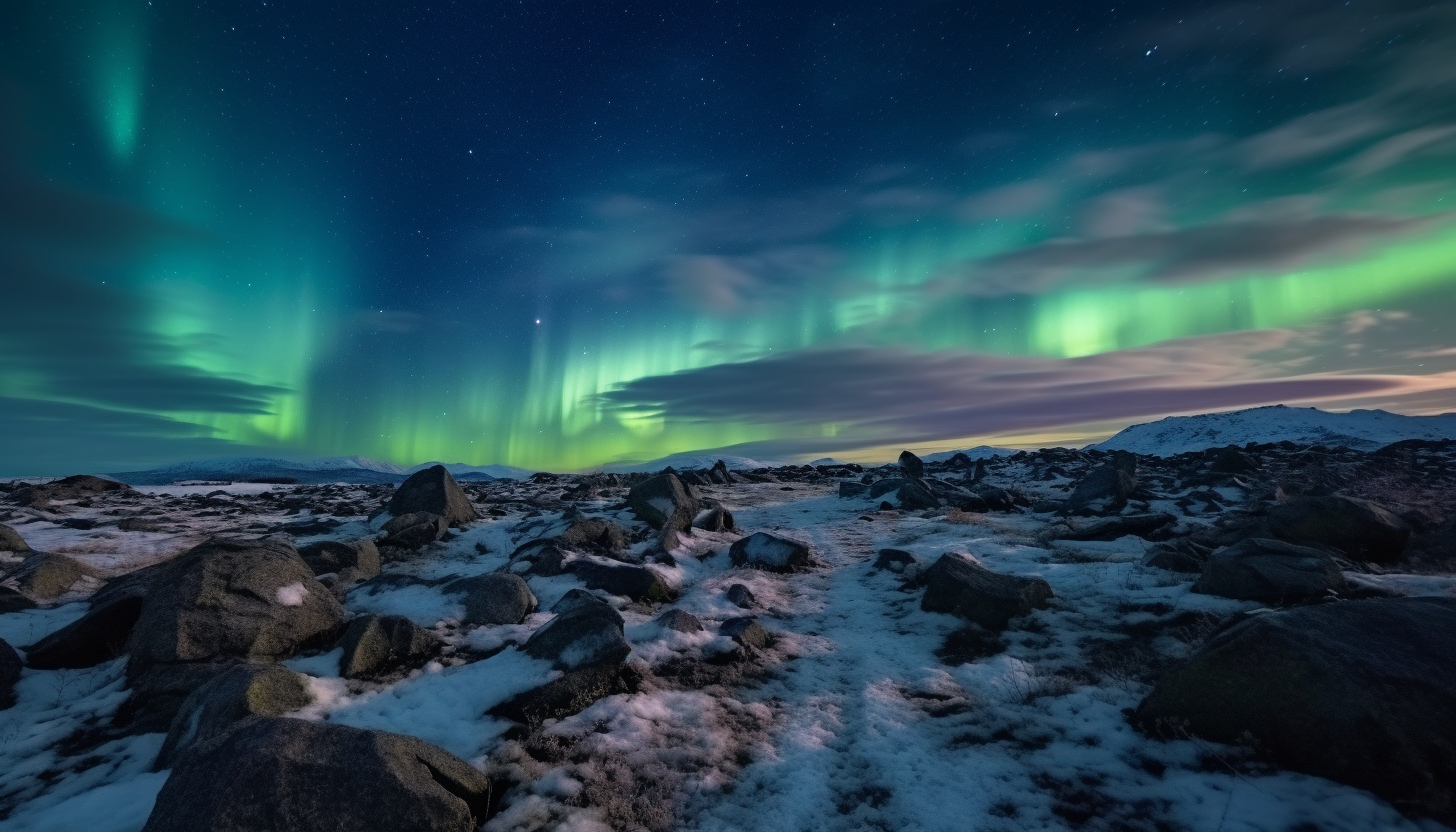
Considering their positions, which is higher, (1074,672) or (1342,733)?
(1342,733)

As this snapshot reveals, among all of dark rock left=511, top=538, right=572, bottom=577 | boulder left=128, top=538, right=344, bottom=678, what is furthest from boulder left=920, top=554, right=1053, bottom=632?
boulder left=128, top=538, right=344, bottom=678

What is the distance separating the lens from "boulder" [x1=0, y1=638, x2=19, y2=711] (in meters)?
7.52

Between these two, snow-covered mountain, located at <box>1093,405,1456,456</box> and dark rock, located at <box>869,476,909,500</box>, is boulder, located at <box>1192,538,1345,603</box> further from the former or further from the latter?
snow-covered mountain, located at <box>1093,405,1456,456</box>

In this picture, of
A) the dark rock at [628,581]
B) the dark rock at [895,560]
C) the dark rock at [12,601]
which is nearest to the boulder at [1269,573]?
the dark rock at [895,560]

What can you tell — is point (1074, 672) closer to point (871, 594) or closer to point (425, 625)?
point (871, 594)

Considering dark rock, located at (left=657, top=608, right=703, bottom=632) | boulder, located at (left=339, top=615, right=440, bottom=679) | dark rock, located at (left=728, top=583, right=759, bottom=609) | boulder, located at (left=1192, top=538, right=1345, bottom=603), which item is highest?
boulder, located at (left=1192, top=538, right=1345, bottom=603)

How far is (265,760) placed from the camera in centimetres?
451

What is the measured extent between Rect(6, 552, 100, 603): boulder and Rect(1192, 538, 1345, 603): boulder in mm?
22802

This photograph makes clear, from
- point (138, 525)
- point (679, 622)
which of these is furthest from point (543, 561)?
point (138, 525)

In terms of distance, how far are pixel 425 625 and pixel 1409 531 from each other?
21.5 m

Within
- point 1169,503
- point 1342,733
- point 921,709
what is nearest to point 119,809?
point 921,709

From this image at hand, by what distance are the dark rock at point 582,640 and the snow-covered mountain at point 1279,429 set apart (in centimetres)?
12053

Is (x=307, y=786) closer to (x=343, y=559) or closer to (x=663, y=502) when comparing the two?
(x=343, y=559)

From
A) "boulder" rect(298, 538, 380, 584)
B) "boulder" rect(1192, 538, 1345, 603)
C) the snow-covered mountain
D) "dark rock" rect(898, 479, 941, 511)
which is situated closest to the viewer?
"boulder" rect(1192, 538, 1345, 603)
